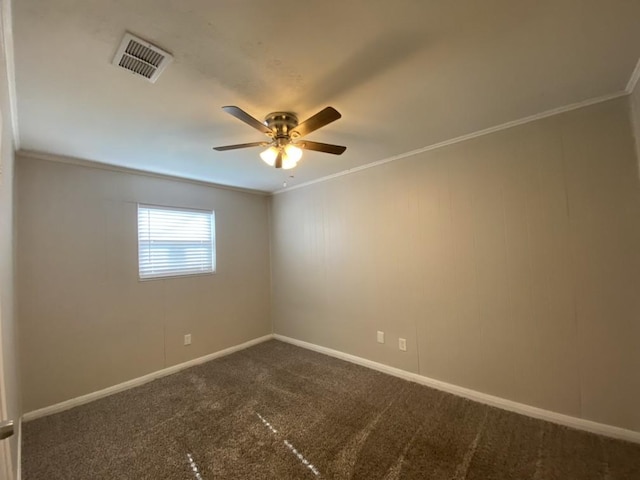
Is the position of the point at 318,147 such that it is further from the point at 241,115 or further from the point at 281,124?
the point at 241,115

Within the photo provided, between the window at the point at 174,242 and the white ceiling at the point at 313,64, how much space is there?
43.2 inches

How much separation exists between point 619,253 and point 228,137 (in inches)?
121

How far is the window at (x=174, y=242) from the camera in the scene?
319 cm

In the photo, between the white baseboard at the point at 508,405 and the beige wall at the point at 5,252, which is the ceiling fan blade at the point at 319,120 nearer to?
the beige wall at the point at 5,252

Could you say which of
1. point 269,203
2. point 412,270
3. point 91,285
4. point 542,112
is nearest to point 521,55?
point 542,112

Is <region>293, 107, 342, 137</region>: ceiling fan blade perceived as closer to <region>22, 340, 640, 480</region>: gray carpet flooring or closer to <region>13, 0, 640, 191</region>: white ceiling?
<region>13, 0, 640, 191</region>: white ceiling

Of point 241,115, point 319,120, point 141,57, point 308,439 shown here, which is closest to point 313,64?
point 319,120

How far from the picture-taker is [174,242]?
3.47m

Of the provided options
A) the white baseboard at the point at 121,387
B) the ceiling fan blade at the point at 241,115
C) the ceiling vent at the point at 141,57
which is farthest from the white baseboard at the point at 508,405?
the ceiling vent at the point at 141,57

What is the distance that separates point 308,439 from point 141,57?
263 cm

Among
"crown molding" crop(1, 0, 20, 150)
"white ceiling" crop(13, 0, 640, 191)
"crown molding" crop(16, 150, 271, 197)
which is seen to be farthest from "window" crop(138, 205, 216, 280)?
"crown molding" crop(1, 0, 20, 150)

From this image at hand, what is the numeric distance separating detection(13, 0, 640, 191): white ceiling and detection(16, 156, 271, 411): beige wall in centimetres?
54

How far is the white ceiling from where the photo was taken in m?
1.18

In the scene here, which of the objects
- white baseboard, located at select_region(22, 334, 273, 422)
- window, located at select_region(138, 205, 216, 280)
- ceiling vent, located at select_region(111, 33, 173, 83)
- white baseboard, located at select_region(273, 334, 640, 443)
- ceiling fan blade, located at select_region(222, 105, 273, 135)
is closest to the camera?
ceiling vent, located at select_region(111, 33, 173, 83)
